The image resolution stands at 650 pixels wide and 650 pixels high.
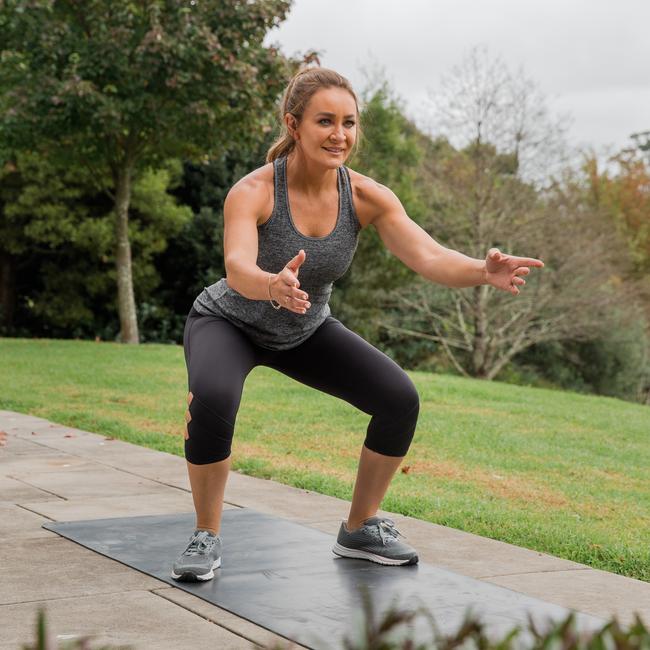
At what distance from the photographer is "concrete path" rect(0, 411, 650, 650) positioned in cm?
307

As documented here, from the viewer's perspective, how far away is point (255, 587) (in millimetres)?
3584

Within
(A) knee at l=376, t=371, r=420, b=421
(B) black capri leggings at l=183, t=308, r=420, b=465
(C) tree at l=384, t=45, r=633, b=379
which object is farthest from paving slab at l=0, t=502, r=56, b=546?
(C) tree at l=384, t=45, r=633, b=379

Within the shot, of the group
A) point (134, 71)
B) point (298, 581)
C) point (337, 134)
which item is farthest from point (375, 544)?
point (134, 71)

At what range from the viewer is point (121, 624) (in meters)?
3.08

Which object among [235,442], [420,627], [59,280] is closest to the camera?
[420,627]

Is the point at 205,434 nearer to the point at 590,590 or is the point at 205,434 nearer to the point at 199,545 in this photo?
the point at 199,545

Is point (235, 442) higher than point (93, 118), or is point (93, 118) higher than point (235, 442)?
point (93, 118)

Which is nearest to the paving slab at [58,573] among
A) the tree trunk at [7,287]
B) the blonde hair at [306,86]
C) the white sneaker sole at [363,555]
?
Answer: the white sneaker sole at [363,555]

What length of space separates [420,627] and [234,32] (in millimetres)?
13227

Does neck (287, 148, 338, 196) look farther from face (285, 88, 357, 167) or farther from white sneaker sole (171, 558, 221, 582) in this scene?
white sneaker sole (171, 558, 221, 582)

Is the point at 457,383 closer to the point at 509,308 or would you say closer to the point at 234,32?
the point at 234,32

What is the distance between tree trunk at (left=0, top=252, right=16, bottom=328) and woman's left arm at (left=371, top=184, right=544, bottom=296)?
18.6 metres

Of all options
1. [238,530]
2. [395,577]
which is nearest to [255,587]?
[395,577]

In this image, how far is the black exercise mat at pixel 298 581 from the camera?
3.18 m
